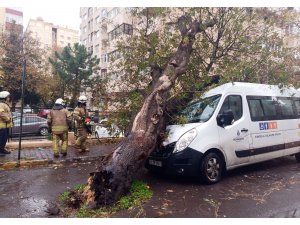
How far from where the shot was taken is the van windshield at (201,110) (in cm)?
604

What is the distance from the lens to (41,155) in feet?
28.7

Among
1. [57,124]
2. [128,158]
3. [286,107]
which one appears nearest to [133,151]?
[128,158]

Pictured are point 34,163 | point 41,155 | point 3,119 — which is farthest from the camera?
point 41,155

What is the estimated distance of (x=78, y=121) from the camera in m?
8.95

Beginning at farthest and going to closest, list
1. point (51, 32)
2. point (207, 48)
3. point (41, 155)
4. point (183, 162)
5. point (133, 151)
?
point (51, 32) < point (207, 48) < point (41, 155) < point (183, 162) < point (133, 151)

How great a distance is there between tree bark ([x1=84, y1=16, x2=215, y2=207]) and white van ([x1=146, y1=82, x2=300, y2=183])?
1.42ft

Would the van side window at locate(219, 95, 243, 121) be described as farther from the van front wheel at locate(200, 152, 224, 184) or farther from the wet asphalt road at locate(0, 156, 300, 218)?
the wet asphalt road at locate(0, 156, 300, 218)

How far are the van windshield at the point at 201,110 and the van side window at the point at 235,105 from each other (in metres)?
0.21

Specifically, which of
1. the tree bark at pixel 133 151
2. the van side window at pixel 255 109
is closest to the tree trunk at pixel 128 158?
the tree bark at pixel 133 151

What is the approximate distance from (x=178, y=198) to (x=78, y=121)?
194 inches

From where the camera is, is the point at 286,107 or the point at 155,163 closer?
the point at 155,163

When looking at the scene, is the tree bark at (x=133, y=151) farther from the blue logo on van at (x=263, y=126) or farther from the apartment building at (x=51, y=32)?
the apartment building at (x=51, y=32)

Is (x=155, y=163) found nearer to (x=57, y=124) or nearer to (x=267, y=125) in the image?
(x=267, y=125)

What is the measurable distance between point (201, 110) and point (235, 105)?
785 millimetres
